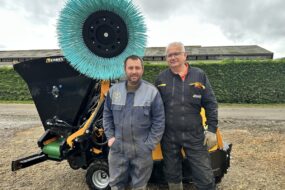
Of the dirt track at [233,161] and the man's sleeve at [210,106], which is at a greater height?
the man's sleeve at [210,106]

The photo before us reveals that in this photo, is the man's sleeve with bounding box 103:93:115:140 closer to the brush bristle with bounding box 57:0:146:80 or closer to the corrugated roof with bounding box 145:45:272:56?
the brush bristle with bounding box 57:0:146:80

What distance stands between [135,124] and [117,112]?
0.76 feet

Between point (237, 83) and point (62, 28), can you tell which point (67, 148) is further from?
point (237, 83)

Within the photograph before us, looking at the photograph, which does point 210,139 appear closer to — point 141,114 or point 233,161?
point 141,114

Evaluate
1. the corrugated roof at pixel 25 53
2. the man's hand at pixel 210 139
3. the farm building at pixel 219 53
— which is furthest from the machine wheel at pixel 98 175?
the corrugated roof at pixel 25 53

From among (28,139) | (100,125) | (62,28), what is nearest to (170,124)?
(100,125)

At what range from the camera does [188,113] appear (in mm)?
3020

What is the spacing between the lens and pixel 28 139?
712 centimetres

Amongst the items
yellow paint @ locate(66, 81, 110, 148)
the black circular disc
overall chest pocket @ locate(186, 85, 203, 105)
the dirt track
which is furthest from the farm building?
overall chest pocket @ locate(186, 85, 203, 105)

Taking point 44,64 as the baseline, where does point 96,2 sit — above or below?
above

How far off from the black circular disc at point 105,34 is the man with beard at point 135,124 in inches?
29.5

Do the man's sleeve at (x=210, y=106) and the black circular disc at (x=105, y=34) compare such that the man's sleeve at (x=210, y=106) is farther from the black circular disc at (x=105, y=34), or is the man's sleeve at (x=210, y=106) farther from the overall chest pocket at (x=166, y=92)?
the black circular disc at (x=105, y=34)

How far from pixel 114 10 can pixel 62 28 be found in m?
0.67

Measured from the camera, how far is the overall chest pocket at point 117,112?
287 cm
